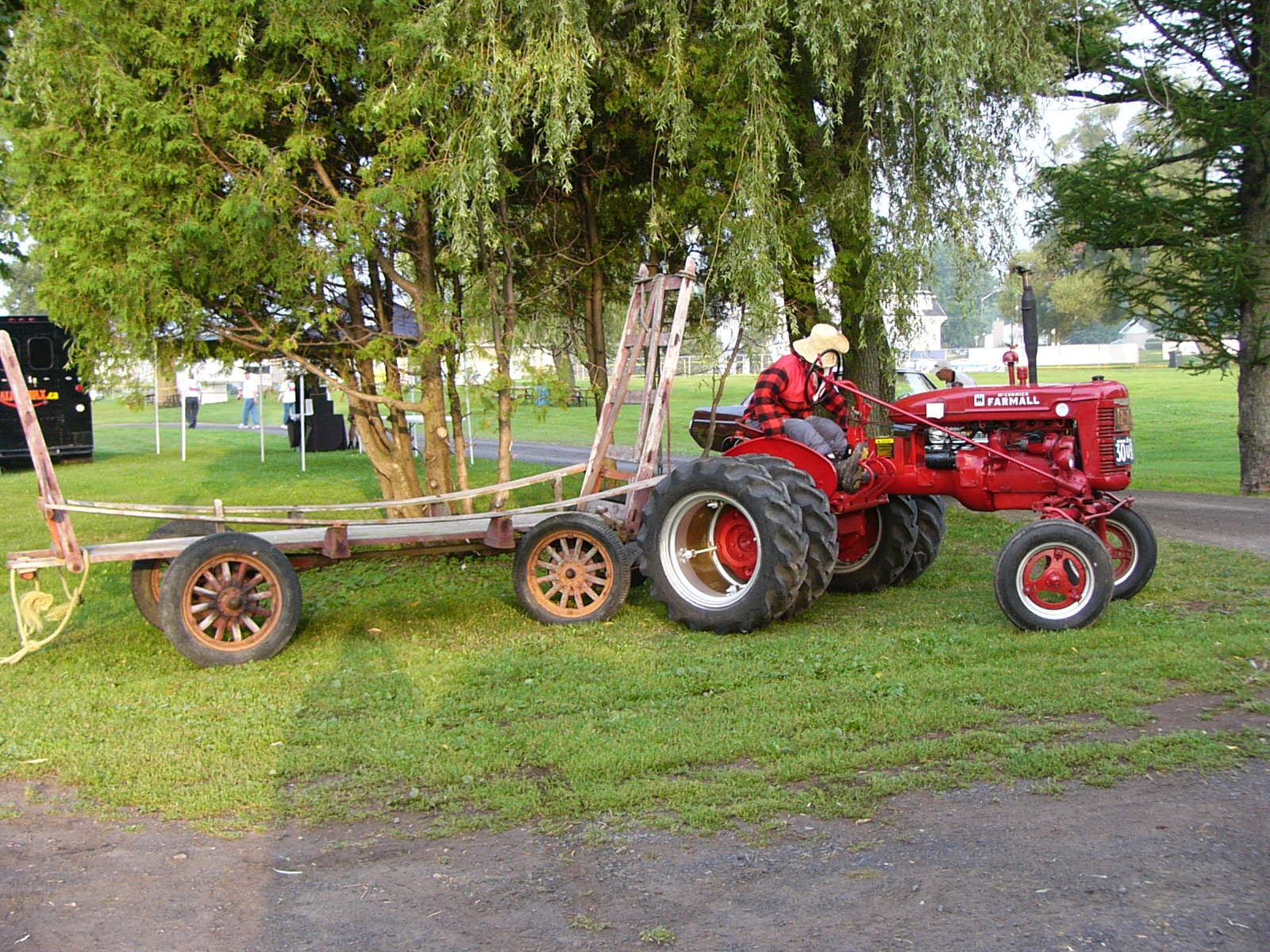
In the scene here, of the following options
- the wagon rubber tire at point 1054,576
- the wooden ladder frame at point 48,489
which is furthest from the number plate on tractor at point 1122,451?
the wooden ladder frame at point 48,489

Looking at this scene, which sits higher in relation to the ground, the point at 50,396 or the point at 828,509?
the point at 50,396

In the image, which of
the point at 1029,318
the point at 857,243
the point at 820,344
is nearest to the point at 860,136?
the point at 857,243

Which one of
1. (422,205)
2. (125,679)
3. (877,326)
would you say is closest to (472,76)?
(422,205)

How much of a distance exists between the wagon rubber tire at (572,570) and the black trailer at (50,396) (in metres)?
18.3

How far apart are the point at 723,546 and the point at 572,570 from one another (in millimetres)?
1068

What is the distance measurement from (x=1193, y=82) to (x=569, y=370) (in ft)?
28.6

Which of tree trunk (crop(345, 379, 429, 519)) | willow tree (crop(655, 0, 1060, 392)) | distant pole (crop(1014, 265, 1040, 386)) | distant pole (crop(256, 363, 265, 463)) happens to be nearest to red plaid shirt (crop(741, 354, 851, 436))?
willow tree (crop(655, 0, 1060, 392))

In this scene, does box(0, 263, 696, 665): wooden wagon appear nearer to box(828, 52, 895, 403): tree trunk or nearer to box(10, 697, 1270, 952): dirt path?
box(10, 697, 1270, 952): dirt path

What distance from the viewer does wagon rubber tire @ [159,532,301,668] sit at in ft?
25.5

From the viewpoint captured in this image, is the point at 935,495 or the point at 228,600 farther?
the point at 935,495

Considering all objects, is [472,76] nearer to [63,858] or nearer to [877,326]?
→ [877,326]

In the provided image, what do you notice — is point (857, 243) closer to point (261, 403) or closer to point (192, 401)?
point (261, 403)

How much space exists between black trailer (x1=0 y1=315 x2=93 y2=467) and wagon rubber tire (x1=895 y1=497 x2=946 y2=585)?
1906 cm

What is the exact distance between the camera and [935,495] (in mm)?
9742
